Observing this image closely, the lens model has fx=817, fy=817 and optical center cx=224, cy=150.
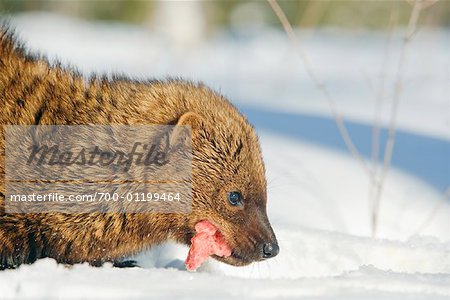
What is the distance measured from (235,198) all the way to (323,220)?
1402 mm

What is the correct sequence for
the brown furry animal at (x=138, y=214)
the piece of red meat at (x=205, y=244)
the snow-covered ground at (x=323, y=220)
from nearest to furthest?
1. the snow-covered ground at (x=323, y=220)
2. the brown furry animal at (x=138, y=214)
3. the piece of red meat at (x=205, y=244)

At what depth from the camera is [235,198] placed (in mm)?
3713

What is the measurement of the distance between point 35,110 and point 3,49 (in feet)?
1.53

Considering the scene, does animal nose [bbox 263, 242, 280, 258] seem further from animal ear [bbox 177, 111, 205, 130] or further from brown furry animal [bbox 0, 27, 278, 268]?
animal ear [bbox 177, 111, 205, 130]

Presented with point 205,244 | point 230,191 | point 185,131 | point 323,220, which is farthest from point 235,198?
point 323,220

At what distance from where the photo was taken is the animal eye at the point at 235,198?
3.70m

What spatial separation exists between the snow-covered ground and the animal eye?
13.3 inches

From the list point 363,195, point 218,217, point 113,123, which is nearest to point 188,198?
point 218,217

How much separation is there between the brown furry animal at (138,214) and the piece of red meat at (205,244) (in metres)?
0.03

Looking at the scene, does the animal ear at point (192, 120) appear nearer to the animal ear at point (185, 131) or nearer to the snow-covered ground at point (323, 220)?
the animal ear at point (185, 131)

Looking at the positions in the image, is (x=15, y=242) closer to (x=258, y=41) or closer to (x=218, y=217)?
(x=218, y=217)

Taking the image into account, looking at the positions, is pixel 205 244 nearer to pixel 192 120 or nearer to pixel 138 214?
pixel 138 214

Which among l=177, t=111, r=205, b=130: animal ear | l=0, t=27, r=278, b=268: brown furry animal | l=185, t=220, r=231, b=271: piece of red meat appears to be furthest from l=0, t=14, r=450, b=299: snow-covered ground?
l=177, t=111, r=205, b=130: animal ear

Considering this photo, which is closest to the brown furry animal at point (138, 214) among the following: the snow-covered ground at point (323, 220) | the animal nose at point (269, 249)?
the animal nose at point (269, 249)
